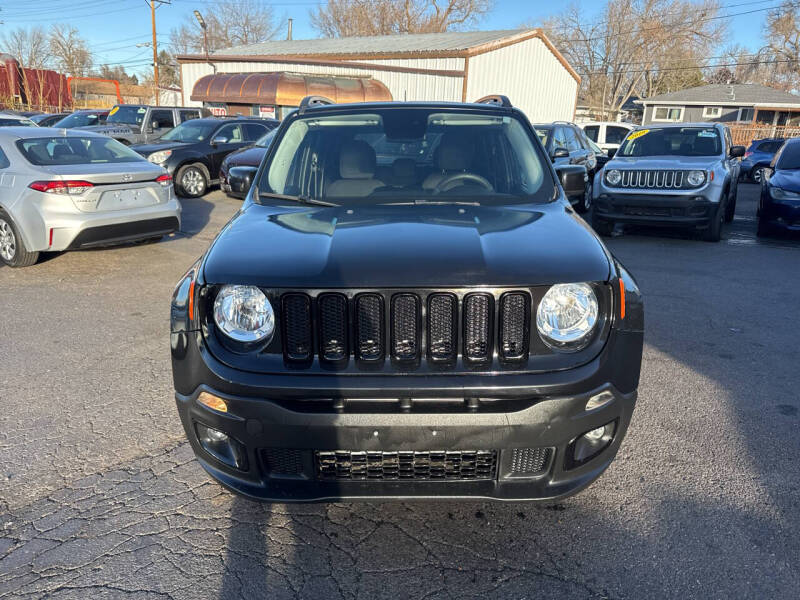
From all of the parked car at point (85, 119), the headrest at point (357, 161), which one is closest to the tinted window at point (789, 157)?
the headrest at point (357, 161)

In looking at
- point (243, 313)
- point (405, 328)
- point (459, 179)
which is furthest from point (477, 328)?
point (459, 179)

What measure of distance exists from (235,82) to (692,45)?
142ft

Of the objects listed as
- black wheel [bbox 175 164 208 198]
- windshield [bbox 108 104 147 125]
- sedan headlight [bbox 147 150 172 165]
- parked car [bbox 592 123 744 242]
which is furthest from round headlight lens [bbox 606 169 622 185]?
windshield [bbox 108 104 147 125]

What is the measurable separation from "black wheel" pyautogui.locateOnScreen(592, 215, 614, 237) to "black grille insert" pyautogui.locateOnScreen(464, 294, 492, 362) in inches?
307

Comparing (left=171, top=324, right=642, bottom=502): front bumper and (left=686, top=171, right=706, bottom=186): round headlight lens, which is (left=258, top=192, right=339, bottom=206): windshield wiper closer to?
(left=171, top=324, right=642, bottom=502): front bumper

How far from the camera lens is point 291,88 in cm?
2858

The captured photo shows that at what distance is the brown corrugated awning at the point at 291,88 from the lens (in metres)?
28.5

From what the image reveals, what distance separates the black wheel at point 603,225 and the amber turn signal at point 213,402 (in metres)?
8.26

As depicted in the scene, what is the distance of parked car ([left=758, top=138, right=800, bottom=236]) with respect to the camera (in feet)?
29.0

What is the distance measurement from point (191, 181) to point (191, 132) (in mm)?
1458

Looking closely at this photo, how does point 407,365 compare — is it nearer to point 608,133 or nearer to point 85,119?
point 85,119

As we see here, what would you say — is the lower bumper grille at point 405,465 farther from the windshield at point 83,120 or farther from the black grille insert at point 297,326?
the windshield at point 83,120

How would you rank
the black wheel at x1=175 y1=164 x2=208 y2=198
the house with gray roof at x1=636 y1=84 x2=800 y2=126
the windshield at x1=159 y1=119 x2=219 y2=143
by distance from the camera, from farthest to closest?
the house with gray roof at x1=636 y1=84 x2=800 y2=126, the windshield at x1=159 y1=119 x2=219 y2=143, the black wheel at x1=175 y1=164 x2=208 y2=198

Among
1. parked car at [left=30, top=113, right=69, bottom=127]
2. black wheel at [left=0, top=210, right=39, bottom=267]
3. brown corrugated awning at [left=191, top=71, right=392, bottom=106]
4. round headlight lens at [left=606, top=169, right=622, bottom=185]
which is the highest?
brown corrugated awning at [left=191, top=71, right=392, bottom=106]
